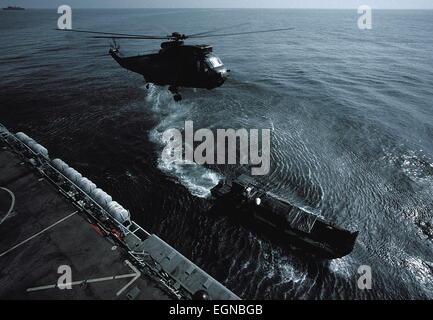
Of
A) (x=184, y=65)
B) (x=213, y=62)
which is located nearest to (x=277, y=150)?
(x=213, y=62)

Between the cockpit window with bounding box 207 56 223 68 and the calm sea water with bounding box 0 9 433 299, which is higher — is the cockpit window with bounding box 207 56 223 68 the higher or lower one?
the higher one

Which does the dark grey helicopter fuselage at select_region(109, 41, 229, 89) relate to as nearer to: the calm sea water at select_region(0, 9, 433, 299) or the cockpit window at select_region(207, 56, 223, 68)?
the cockpit window at select_region(207, 56, 223, 68)

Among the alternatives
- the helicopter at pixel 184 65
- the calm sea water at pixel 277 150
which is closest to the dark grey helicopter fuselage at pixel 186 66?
the helicopter at pixel 184 65

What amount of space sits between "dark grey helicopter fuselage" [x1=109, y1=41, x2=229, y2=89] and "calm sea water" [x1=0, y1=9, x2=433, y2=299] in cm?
1163

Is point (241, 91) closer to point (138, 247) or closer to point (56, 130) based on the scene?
point (56, 130)

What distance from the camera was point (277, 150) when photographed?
34.0 m

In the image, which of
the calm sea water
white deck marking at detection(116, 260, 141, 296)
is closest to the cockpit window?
the calm sea water

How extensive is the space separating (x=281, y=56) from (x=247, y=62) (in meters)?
14.3

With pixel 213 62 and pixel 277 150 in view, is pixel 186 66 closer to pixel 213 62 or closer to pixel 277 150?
pixel 213 62

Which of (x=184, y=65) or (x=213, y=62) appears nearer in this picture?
(x=213, y=62)

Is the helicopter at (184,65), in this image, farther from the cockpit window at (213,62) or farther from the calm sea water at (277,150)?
the calm sea water at (277,150)

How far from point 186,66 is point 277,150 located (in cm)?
1797

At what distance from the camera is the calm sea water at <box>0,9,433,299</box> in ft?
68.1
